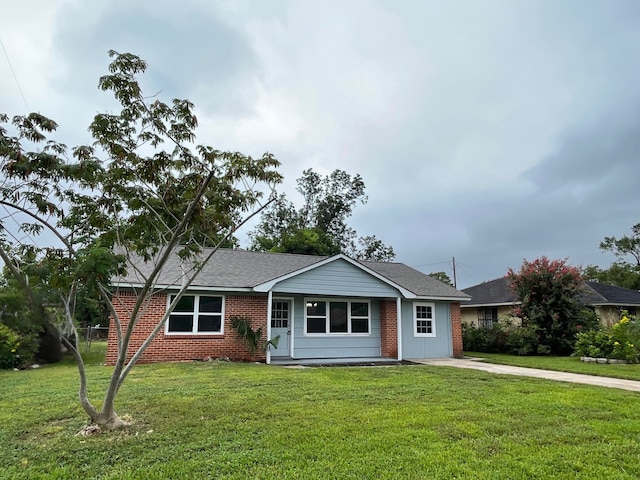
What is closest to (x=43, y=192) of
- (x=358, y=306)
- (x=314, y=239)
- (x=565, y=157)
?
(x=358, y=306)

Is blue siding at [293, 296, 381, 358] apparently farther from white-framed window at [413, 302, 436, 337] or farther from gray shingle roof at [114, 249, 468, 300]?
gray shingle roof at [114, 249, 468, 300]

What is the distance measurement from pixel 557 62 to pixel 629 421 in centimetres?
1057

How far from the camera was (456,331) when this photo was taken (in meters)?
16.1

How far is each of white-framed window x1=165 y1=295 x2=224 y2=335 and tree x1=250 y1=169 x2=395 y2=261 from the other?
2294 cm

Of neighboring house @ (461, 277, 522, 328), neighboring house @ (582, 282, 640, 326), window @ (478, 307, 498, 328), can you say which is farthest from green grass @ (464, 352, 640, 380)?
window @ (478, 307, 498, 328)

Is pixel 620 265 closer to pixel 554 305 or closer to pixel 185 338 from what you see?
pixel 554 305

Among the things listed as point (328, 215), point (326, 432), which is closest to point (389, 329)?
point (326, 432)

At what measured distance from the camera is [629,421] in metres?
5.70

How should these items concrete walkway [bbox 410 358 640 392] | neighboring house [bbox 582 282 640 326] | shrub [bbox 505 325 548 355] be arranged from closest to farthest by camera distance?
concrete walkway [bbox 410 358 640 392] < shrub [bbox 505 325 548 355] < neighboring house [bbox 582 282 640 326]

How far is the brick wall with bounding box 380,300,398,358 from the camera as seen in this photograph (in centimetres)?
1498

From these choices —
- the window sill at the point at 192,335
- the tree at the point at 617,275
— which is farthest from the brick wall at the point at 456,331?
the tree at the point at 617,275

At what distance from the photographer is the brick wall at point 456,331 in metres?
15.8

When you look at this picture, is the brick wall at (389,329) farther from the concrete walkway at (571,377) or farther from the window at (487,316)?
the window at (487,316)

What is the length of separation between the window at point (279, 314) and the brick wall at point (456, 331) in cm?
667
